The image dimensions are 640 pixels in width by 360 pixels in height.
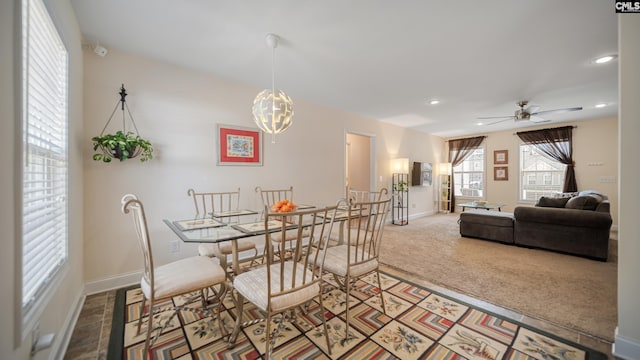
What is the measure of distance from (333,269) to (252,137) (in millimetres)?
2280

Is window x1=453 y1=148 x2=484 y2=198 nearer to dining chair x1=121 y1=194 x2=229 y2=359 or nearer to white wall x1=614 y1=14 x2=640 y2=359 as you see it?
white wall x1=614 y1=14 x2=640 y2=359

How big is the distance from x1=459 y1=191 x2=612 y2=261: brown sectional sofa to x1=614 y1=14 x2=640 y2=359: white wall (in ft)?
8.06

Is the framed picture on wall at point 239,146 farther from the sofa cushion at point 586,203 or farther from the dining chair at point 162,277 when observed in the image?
the sofa cushion at point 586,203

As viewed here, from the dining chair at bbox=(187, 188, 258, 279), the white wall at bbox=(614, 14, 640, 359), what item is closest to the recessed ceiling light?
the white wall at bbox=(614, 14, 640, 359)

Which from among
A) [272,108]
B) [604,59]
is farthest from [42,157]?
[604,59]

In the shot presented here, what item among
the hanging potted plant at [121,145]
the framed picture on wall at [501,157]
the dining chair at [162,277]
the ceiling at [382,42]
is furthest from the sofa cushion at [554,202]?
the hanging potted plant at [121,145]

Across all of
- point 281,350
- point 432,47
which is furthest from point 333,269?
point 432,47

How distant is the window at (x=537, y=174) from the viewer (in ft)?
19.7

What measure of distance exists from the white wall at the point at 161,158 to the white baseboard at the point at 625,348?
3434 millimetres

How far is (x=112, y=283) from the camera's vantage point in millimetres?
2457

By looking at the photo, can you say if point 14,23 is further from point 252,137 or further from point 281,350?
point 252,137

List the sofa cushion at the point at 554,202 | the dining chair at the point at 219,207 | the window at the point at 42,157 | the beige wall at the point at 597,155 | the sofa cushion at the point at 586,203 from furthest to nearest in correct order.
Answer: the beige wall at the point at 597,155 → the sofa cushion at the point at 554,202 → the sofa cushion at the point at 586,203 → the dining chair at the point at 219,207 → the window at the point at 42,157

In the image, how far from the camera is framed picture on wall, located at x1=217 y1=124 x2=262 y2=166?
10.4ft

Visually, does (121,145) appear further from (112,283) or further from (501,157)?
(501,157)
